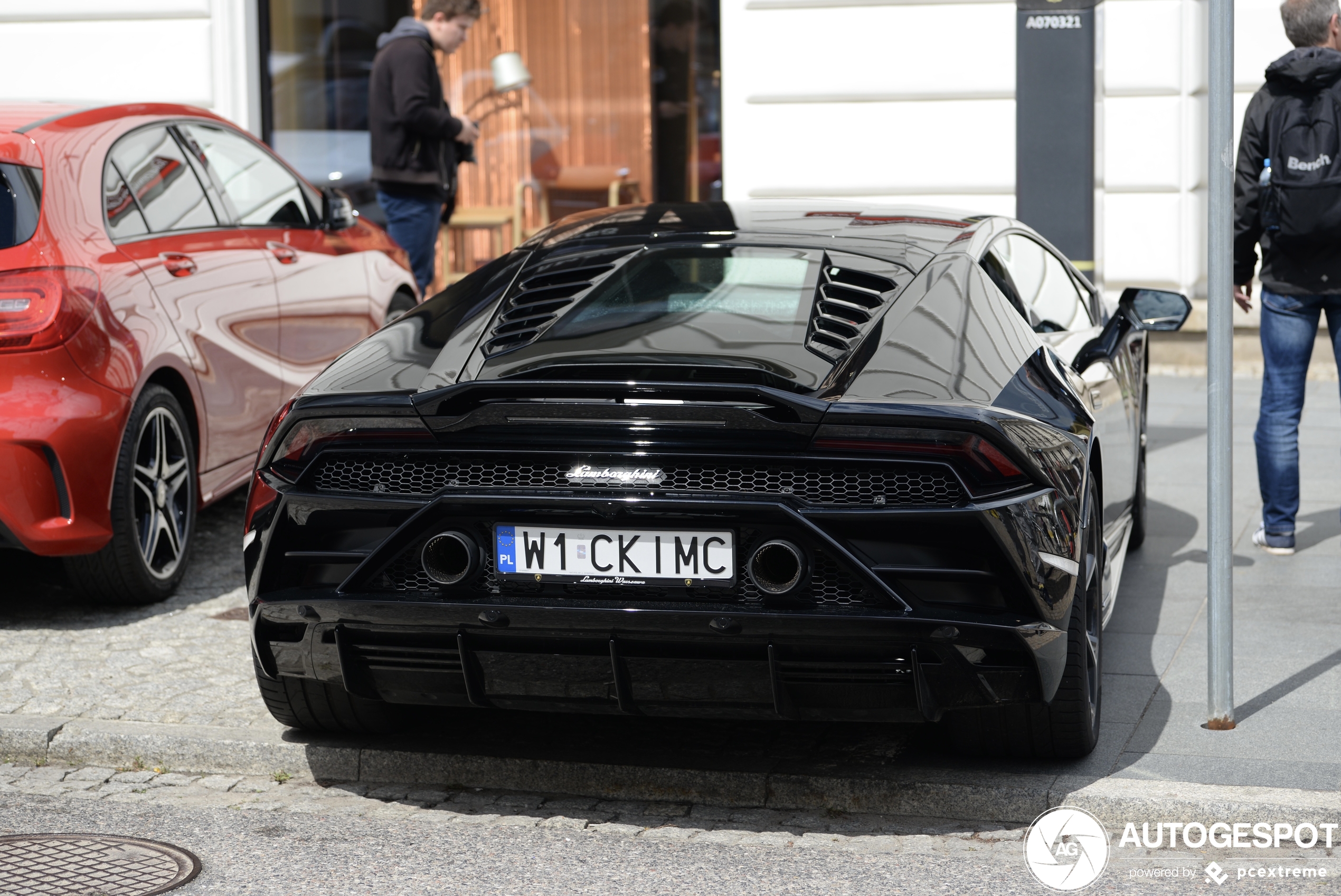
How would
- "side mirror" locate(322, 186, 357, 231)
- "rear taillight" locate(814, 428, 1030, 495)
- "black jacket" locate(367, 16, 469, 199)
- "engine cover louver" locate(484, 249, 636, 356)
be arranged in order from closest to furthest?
"rear taillight" locate(814, 428, 1030, 495) → "engine cover louver" locate(484, 249, 636, 356) → "side mirror" locate(322, 186, 357, 231) → "black jacket" locate(367, 16, 469, 199)

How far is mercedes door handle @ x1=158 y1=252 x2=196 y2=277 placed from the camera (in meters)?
5.77

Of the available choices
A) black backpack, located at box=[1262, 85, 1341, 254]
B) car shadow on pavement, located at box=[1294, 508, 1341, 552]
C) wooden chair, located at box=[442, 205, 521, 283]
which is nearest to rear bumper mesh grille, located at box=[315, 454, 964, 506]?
black backpack, located at box=[1262, 85, 1341, 254]

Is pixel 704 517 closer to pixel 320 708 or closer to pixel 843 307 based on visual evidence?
pixel 843 307

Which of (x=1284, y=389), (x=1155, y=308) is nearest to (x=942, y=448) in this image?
(x=1155, y=308)

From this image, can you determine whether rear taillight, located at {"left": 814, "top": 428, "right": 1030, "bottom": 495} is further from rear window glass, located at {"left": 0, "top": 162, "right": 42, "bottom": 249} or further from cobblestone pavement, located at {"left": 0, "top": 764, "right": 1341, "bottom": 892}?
rear window glass, located at {"left": 0, "top": 162, "right": 42, "bottom": 249}

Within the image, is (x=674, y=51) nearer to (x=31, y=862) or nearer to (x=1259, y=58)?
(x=1259, y=58)

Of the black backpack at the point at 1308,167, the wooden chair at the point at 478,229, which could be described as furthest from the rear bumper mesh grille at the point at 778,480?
the wooden chair at the point at 478,229

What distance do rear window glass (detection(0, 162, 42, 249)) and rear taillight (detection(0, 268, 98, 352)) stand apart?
157 mm

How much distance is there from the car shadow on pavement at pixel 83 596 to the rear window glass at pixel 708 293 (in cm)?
209

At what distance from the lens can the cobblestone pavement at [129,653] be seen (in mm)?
4547

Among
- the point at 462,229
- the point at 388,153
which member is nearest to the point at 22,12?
the point at 462,229

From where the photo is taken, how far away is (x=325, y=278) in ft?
22.9


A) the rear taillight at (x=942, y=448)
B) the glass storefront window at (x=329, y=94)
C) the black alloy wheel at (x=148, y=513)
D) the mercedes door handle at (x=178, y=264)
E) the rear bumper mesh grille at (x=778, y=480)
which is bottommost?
the black alloy wheel at (x=148, y=513)

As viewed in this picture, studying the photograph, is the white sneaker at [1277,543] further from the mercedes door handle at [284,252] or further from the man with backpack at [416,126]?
the man with backpack at [416,126]
